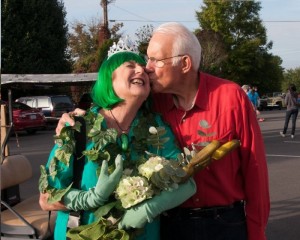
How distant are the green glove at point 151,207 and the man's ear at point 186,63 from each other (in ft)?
2.00

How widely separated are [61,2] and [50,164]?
3049 cm

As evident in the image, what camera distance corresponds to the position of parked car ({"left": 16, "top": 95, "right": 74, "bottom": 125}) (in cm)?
2225

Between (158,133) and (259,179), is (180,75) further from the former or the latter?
(259,179)

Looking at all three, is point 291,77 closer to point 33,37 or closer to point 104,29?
point 104,29

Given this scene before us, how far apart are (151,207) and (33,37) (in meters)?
27.7

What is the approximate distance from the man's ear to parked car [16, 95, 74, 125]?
65.8 feet

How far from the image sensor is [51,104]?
880 inches

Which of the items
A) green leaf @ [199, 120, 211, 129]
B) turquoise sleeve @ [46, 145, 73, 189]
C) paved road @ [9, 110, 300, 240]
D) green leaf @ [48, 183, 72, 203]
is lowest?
paved road @ [9, 110, 300, 240]

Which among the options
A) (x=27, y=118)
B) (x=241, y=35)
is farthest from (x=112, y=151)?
(x=241, y=35)

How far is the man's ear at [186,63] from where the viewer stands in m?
2.34

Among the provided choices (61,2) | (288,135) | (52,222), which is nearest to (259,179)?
(52,222)

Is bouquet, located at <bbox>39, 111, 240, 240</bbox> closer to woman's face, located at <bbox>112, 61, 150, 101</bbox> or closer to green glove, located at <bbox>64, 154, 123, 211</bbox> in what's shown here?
green glove, located at <bbox>64, 154, 123, 211</bbox>

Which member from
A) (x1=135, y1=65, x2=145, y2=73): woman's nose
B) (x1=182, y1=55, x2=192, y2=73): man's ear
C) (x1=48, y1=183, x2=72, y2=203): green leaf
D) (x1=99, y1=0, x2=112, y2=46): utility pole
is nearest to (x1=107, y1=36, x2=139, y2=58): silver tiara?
(x1=135, y1=65, x2=145, y2=73): woman's nose

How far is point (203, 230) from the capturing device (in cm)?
229
